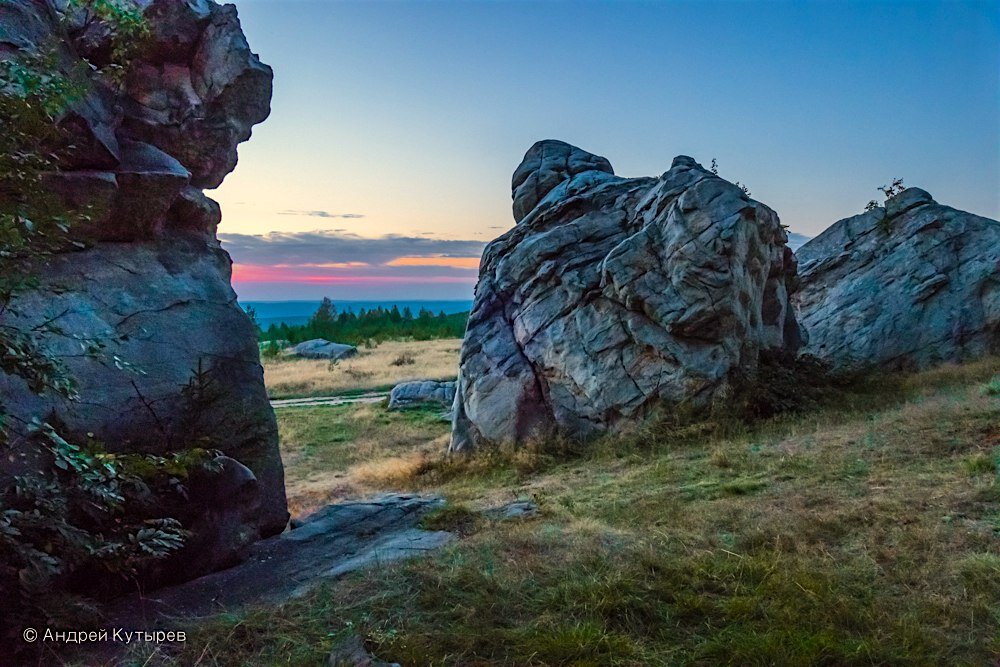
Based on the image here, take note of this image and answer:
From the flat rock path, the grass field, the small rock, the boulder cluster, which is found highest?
the boulder cluster

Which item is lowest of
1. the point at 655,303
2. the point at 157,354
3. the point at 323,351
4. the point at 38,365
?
the point at 323,351

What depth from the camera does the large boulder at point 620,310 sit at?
13523mm

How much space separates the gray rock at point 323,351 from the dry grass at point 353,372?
1.18 metres

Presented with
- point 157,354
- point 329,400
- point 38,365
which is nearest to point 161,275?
point 157,354

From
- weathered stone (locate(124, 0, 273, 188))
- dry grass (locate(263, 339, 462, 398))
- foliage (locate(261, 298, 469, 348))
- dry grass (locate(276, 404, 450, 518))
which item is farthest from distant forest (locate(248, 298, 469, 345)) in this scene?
weathered stone (locate(124, 0, 273, 188))

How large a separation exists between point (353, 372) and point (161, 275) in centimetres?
2566

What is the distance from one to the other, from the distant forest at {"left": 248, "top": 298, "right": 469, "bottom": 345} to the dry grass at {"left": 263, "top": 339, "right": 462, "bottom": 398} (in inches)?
550

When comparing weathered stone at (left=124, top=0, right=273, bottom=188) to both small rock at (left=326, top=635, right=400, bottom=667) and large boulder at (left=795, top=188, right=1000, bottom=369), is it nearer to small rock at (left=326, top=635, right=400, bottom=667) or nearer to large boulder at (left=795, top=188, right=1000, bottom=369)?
small rock at (left=326, top=635, right=400, bottom=667)

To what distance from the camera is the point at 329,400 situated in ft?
88.7

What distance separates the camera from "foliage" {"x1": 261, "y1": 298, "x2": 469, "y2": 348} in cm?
6272

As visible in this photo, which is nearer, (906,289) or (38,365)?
(38,365)

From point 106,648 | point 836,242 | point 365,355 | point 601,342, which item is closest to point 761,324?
point 601,342

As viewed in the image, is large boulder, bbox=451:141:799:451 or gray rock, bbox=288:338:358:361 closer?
large boulder, bbox=451:141:799:451

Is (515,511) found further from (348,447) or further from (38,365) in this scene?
(348,447)
